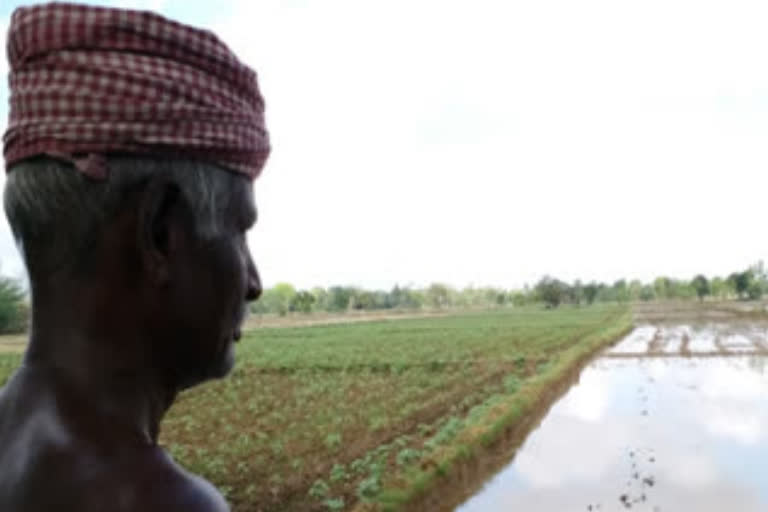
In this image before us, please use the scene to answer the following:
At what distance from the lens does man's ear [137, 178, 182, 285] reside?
0.77 m

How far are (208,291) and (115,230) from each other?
12 cm

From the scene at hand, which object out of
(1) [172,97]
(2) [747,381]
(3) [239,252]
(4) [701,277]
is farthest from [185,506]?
(4) [701,277]

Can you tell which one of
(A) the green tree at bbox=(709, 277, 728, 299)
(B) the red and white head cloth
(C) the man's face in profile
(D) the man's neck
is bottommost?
(D) the man's neck

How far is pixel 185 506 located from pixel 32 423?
202 millimetres

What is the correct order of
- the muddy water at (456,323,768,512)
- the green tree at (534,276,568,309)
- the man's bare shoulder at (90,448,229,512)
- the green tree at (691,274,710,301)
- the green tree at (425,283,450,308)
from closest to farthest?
the man's bare shoulder at (90,448,229,512)
the muddy water at (456,323,768,512)
the green tree at (534,276,568,309)
the green tree at (691,274,710,301)
the green tree at (425,283,450,308)

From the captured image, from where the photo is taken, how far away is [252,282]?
2.88 ft

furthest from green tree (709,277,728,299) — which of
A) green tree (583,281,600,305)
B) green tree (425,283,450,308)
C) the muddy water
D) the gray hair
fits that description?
the gray hair

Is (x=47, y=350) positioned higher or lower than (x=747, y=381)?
higher

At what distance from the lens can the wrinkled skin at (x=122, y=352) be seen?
73cm

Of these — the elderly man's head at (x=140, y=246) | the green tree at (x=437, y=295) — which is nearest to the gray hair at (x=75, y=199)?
the elderly man's head at (x=140, y=246)

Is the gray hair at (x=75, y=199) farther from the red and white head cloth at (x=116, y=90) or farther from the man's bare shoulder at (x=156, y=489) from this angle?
the man's bare shoulder at (x=156, y=489)

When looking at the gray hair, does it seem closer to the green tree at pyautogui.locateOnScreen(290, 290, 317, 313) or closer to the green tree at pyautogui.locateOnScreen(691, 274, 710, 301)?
the green tree at pyautogui.locateOnScreen(290, 290, 317, 313)

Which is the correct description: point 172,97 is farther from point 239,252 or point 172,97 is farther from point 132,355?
point 132,355

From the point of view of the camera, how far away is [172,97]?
2.65 ft
